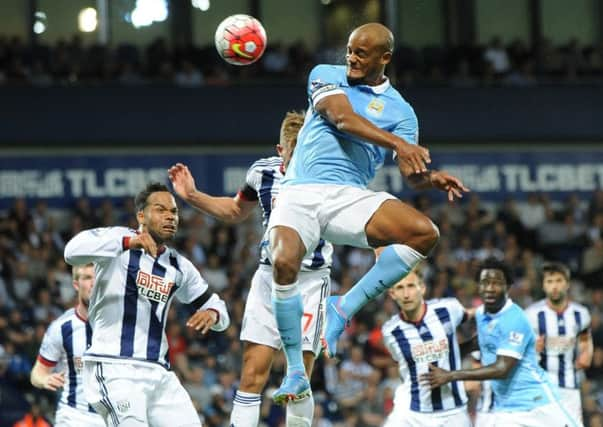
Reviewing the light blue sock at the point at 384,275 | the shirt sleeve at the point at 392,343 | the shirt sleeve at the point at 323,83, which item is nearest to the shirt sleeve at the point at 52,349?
the shirt sleeve at the point at 392,343

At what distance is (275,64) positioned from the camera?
793 inches

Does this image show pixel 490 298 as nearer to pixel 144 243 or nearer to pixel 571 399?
pixel 571 399

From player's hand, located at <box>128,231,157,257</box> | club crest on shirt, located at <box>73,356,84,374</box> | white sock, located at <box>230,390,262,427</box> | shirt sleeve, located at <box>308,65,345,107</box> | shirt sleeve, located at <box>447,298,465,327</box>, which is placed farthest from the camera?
shirt sleeve, located at <box>447,298,465,327</box>

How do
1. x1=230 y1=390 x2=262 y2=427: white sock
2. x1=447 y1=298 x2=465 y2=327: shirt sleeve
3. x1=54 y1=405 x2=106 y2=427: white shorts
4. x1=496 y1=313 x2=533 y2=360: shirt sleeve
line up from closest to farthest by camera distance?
x1=230 y1=390 x2=262 y2=427: white sock, x1=54 y1=405 x2=106 y2=427: white shorts, x1=496 y1=313 x2=533 y2=360: shirt sleeve, x1=447 y1=298 x2=465 y2=327: shirt sleeve

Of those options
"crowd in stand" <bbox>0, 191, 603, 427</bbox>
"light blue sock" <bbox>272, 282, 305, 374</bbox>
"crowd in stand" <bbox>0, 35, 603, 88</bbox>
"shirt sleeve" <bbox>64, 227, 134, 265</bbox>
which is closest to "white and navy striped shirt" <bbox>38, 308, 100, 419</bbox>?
"shirt sleeve" <bbox>64, 227, 134, 265</bbox>

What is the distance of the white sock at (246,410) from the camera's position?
24.1 ft

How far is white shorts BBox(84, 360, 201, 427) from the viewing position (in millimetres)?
7234

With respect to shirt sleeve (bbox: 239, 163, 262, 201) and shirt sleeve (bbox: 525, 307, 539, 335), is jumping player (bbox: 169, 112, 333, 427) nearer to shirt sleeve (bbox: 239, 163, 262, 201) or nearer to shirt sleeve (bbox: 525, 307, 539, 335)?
shirt sleeve (bbox: 239, 163, 262, 201)

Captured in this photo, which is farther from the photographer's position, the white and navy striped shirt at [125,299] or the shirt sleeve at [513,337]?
the shirt sleeve at [513,337]

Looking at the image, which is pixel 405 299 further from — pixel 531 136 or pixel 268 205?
pixel 531 136

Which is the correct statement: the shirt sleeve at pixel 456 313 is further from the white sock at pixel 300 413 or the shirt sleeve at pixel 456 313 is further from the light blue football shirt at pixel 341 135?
the light blue football shirt at pixel 341 135

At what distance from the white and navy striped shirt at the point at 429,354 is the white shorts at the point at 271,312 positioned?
1.60 m

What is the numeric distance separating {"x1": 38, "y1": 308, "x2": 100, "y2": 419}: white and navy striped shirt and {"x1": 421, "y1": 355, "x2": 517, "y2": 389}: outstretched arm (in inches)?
98.8

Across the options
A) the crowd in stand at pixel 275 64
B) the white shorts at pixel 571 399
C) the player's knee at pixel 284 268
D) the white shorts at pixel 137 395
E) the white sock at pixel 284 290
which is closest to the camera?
the player's knee at pixel 284 268
